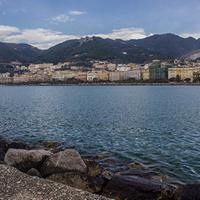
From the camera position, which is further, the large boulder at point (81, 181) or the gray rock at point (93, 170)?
the gray rock at point (93, 170)

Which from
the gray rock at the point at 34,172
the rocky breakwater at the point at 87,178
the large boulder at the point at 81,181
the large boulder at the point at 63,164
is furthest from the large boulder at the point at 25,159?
the large boulder at the point at 81,181

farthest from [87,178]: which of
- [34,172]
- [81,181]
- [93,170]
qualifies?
[93,170]

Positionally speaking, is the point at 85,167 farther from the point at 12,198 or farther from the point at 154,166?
the point at 12,198

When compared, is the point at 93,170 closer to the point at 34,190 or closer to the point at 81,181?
the point at 81,181

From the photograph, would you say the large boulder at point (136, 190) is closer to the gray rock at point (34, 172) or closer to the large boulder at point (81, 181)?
the large boulder at point (81, 181)

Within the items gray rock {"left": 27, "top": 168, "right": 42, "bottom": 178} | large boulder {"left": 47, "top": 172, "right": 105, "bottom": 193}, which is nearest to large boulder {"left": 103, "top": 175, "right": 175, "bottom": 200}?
large boulder {"left": 47, "top": 172, "right": 105, "bottom": 193}

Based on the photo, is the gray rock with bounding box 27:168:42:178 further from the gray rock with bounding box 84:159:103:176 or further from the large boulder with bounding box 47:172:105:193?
the gray rock with bounding box 84:159:103:176

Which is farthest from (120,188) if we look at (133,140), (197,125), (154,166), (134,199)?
(197,125)

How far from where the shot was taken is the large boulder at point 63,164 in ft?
52.9

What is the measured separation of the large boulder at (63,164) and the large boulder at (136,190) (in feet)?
8.18

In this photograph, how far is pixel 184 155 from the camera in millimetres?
22281

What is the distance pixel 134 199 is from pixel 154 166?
677 cm

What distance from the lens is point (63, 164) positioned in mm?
16188

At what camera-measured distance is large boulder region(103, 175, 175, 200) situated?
13.3 meters
